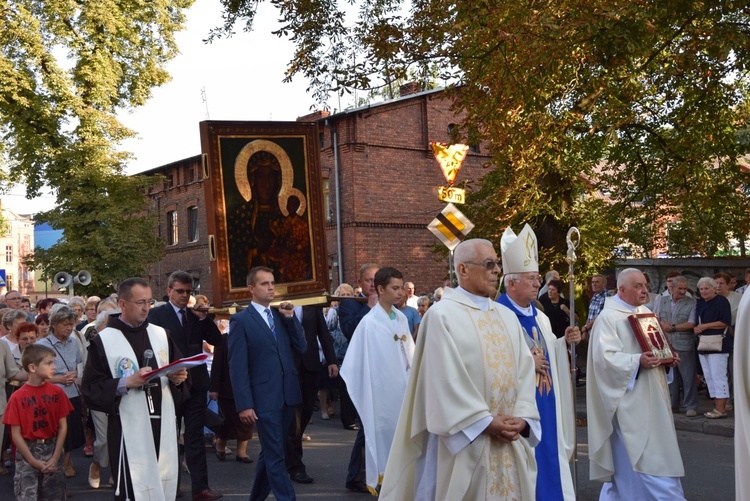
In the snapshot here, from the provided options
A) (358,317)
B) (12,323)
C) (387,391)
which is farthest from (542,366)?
(12,323)

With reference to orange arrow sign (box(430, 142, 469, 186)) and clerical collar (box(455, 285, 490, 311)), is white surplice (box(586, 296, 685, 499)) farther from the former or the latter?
orange arrow sign (box(430, 142, 469, 186))

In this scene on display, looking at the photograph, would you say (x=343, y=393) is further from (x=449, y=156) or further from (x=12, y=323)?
(x=12, y=323)

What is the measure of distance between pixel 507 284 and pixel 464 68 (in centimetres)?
667

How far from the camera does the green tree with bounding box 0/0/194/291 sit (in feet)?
106

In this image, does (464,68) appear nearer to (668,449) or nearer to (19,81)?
(668,449)

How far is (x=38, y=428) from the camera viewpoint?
7590 millimetres

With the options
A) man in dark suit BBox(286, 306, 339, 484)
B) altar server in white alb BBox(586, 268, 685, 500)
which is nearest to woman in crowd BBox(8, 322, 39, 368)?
man in dark suit BBox(286, 306, 339, 484)

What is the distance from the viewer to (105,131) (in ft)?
112

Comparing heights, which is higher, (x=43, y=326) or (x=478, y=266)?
(x=478, y=266)

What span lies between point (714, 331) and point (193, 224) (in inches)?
1294

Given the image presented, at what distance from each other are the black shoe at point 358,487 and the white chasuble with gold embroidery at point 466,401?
3.36 meters

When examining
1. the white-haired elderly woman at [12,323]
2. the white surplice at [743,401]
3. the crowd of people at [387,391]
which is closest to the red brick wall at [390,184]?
the white-haired elderly woman at [12,323]

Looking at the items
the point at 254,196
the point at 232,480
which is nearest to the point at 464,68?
the point at 254,196

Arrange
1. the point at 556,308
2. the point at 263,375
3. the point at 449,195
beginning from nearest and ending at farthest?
1. the point at 263,375
2. the point at 449,195
3. the point at 556,308
